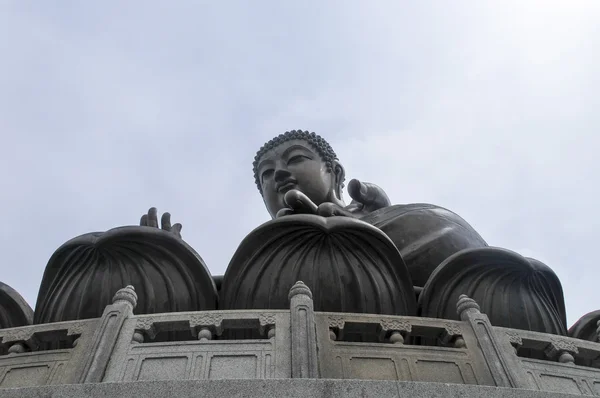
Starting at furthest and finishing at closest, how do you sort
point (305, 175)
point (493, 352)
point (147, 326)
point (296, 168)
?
point (296, 168), point (305, 175), point (147, 326), point (493, 352)

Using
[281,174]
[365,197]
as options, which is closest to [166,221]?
[281,174]

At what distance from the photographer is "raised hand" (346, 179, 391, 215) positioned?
11.7 m

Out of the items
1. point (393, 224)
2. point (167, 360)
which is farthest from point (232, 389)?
point (393, 224)

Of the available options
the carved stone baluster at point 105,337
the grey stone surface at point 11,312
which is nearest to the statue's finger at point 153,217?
the grey stone surface at point 11,312

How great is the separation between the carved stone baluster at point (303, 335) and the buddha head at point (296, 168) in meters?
5.73

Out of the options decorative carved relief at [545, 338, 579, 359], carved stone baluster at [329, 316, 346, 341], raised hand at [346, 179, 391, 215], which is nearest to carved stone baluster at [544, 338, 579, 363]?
decorative carved relief at [545, 338, 579, 359]

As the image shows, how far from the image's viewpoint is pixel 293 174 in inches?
460

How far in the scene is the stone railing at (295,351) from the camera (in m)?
5.20

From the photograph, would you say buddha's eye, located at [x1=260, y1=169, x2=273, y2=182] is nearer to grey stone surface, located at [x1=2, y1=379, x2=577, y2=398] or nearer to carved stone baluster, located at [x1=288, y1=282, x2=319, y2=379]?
carved stone baluster, located at [x1=288, y1=282, x2=319, y2=379]

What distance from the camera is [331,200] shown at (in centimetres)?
1188

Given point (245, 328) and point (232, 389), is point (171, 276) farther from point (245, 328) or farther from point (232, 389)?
point (232, 389)

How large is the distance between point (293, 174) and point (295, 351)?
22.1 ft

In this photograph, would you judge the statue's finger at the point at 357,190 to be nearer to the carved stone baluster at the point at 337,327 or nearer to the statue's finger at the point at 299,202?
the statue's finger at the point at 299,202

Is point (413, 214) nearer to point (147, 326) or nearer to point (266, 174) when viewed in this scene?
point (266, 174)
